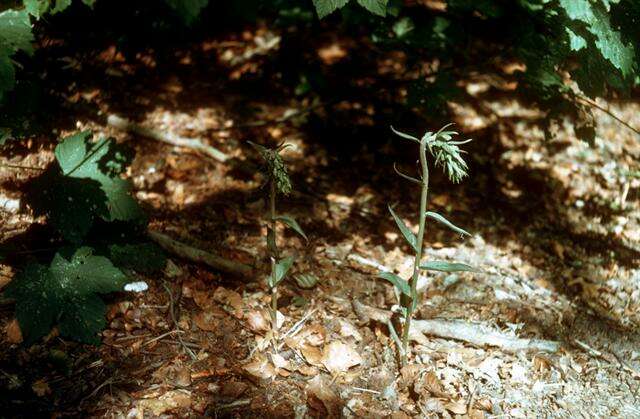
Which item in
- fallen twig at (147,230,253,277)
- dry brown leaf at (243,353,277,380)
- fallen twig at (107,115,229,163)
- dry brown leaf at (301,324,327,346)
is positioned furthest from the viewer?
fallen twig at (107,115,229,163)

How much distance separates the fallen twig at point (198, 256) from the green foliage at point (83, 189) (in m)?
0.36

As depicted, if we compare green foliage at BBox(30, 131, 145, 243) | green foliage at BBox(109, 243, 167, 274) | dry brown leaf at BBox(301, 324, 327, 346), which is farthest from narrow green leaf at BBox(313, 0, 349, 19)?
dry brown leaf at BBox(301, 324, 327, 346)

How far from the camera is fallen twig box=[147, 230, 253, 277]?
2775 mm

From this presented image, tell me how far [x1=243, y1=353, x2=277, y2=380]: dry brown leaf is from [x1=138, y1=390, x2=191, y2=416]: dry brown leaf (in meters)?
0.28

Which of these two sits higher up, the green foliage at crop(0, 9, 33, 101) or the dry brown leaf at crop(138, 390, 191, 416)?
the green foliage at crop(0, 9, 33, 101)

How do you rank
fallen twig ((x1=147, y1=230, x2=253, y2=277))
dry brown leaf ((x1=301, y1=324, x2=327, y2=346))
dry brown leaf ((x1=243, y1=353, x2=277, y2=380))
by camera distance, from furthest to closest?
fallen twig ((x1=147, y1=230, x2=253, y2=277)) → dry brown leaf ((x1=301, y1=324, x2=327, y2=346)) → dry brown leaf ((x1=243, y1=353, x2=277, y2=380))

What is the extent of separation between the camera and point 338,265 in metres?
3.01

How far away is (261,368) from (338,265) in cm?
90

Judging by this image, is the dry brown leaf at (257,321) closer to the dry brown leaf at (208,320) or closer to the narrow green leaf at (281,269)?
the dry brown leaf at (208,320)

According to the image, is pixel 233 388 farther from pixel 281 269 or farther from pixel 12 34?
pixel 12 34

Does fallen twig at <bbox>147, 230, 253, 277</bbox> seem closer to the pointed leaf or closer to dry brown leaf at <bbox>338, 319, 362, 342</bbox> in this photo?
dry brown leaf at <bbox>338, 319, 362, 342</bbox>

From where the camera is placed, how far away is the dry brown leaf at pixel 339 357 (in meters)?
2.34

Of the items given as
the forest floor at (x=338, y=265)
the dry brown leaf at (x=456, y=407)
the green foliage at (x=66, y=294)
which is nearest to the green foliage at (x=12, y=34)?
the green foliage at (x=66, y=294)

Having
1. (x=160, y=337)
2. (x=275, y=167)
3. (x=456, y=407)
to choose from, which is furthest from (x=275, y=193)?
(x=456, y=407)
